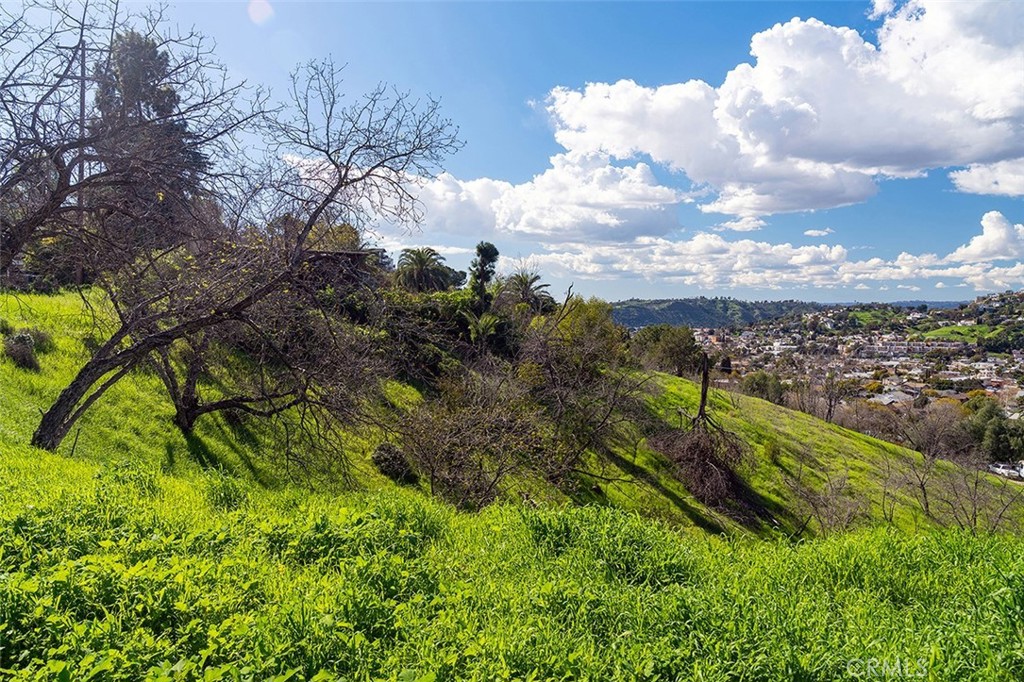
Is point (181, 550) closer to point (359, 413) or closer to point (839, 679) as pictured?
point (359, 413)

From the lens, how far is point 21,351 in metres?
9.63

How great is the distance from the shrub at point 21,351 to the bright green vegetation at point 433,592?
2.20 meters

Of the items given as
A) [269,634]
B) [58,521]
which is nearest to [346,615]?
[269,634]

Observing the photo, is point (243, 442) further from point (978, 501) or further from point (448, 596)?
point (978, 501)

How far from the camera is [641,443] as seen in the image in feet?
65.3

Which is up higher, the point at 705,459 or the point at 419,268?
the point at 419,268

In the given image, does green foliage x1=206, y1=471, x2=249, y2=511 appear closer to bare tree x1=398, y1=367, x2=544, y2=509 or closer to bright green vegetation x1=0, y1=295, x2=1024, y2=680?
bright green vegetation x1=0, y1=295, x2=1024, y2=680

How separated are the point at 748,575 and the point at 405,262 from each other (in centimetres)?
3294

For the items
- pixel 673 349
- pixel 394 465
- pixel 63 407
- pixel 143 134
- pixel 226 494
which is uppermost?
pixel 143 134

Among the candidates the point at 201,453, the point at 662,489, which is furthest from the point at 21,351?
the point at 662,489

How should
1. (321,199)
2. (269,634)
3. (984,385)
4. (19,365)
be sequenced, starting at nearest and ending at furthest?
(269,634), (321,199), (19,365), (984,385)

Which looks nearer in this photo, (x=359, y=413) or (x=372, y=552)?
(x=372, y=552)

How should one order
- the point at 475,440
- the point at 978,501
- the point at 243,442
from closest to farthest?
1. the point at 243,442
2. the point at 475,440
3. the point at 978,501

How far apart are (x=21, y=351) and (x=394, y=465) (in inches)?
289
